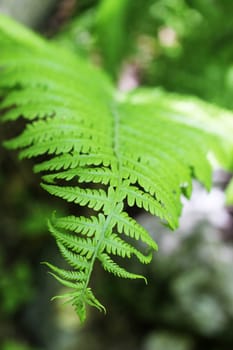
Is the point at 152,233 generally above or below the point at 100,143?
above

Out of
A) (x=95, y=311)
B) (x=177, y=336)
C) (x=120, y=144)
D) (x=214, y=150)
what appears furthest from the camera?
(x=95, y=311)

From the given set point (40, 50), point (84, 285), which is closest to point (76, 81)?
point (40, 50)

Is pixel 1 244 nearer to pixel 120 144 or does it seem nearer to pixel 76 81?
pixel 76 81

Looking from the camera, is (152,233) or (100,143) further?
(152,233)

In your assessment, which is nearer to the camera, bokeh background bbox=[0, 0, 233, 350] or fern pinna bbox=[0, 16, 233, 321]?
fern pinna bbox=[0, 16, 233, 321]
